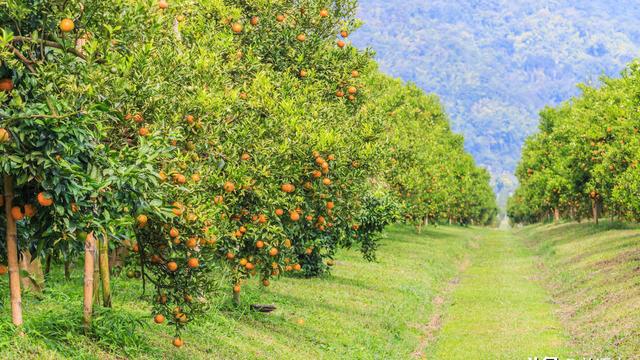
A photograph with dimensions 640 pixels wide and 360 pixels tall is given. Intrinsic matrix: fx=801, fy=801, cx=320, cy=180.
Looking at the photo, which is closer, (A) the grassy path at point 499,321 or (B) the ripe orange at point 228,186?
(B) the ripe orange at point 228,186

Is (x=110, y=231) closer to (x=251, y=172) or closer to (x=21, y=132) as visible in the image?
(x=21, y=132)

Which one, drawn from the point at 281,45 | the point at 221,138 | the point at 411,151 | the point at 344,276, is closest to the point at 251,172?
the point at 221,138

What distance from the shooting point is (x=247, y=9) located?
76.1ft

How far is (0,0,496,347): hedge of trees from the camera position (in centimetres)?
1011

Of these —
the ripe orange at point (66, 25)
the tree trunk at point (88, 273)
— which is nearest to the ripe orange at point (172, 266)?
the tree trunk at point (88, 273)

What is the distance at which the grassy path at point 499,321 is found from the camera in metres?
24.7

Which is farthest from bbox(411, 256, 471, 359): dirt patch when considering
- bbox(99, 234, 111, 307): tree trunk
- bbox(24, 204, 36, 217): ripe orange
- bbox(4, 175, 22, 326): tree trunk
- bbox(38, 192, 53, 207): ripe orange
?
bbox(38, 192, 53, 207): ripe orange

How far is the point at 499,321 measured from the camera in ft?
101

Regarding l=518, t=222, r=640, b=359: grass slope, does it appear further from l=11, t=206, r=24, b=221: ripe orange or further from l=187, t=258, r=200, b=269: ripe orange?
l=11, t=206, r=24, b=221: ripe orange

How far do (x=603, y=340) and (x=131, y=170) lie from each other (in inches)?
720

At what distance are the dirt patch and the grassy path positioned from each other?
0.93 feet

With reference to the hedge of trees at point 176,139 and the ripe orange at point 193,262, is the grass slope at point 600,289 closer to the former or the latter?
the hedge of trees at point 176,139

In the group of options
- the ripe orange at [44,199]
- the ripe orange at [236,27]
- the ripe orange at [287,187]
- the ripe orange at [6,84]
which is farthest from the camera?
the ripe orange at [236,27]

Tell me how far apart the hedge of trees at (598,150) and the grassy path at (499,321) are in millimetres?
6516
